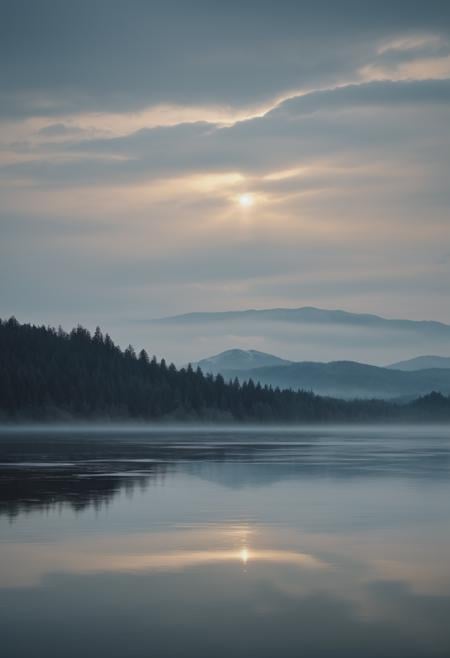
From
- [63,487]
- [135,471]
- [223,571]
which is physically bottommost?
[223,571]

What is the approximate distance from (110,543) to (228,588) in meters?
7.12

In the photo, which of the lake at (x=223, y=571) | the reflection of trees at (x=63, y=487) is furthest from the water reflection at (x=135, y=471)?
the lake at (x=223, y=571)

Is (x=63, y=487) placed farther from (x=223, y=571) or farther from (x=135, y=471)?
(x=223, y=571)

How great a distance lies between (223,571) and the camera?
23.9 meters

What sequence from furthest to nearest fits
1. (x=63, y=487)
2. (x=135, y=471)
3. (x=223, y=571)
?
(x=135, y=471) < (x=63, y=487) < (x=223, y=571)

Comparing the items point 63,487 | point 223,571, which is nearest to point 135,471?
point 63,487

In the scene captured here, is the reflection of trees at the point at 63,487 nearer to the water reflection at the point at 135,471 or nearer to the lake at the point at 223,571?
the water reflection at the point at 135,471

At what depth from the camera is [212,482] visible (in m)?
51.6

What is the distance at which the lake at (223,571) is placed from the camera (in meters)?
17.3

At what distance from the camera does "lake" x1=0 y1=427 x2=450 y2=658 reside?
1733 cm

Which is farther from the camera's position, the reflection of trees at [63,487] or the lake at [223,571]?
the reflection of trees at [63,487]

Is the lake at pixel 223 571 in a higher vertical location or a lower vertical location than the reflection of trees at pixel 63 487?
lower

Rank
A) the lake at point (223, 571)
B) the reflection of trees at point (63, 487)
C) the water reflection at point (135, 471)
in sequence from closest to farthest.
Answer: the lake at point (223, 571) → the reflection of trees at point (63, 487) → the water reflection at point (135, 471)

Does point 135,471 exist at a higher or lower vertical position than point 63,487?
higher
